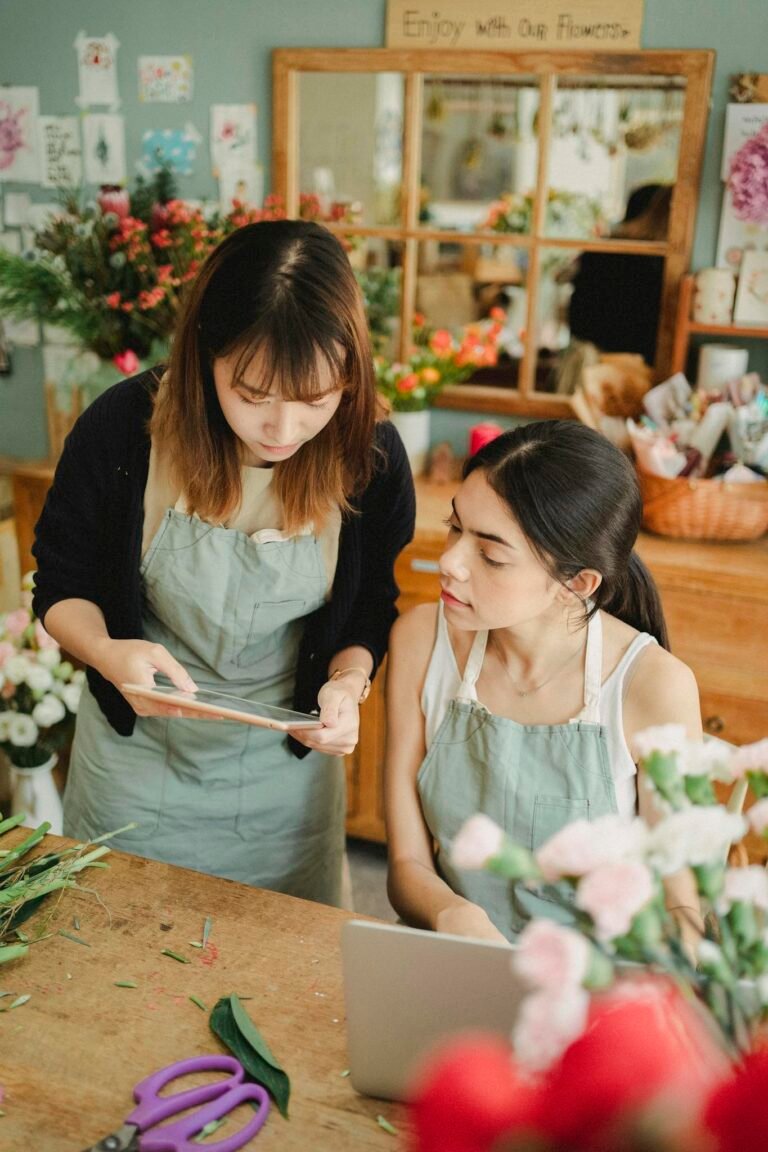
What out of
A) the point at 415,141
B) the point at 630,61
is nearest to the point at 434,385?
the point at 415,141

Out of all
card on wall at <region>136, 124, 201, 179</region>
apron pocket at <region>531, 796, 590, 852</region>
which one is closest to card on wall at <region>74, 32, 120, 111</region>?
card on wall at <region>136, 124, 201, 179</region>

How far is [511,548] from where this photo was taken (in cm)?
141

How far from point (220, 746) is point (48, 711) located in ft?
2.61

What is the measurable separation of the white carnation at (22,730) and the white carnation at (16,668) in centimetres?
9

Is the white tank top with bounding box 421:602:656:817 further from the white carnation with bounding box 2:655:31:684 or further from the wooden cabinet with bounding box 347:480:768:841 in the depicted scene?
the white carnation with bounding box 2:655:31:684

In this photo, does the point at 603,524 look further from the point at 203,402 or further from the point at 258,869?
the point at 258,869

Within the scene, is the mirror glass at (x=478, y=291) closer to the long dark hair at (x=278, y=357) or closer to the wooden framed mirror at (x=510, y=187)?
the wooden framed mirror at (x=510, y=187)

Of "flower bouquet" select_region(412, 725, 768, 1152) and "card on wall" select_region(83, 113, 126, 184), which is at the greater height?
"card on wall" select_region(83, 113, 126, 184)

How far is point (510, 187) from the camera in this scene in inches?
111

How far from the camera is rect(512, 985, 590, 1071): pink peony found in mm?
500

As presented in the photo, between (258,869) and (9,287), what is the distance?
6.26ft

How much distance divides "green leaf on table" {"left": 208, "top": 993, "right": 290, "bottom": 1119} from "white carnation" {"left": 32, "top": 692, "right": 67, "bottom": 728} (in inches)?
51.0

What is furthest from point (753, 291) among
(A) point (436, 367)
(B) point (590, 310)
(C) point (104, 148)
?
(C) point (104, 148)

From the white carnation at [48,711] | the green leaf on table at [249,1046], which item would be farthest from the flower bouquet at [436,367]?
the green leaf on table at [249,1046]
